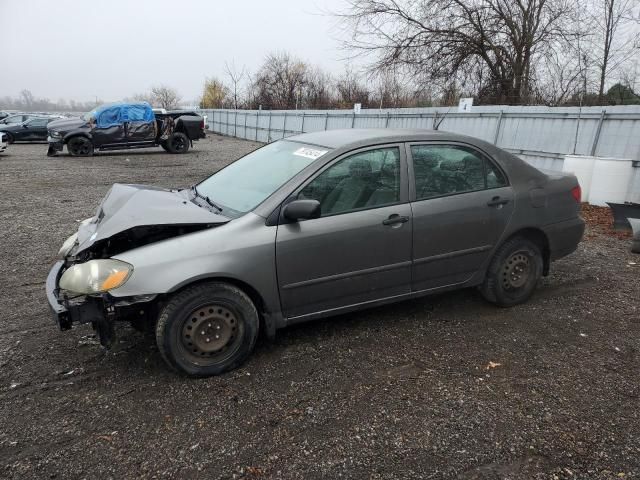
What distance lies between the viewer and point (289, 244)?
321 cm

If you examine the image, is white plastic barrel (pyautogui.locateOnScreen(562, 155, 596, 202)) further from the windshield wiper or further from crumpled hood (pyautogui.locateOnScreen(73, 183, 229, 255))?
crumpled hood (pyautogui.locateOnScreen(73, 183, 229, 255))

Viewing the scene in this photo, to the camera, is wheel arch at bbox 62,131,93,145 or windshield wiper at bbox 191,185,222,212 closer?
windshield wiper at bbox 191,185,222,212

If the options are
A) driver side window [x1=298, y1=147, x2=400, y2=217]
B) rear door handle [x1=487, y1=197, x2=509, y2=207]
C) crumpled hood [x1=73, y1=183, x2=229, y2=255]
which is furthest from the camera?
rear door handle [x1=487, y1=197, x2=509, y2=207]

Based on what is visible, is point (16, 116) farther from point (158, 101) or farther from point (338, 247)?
point (158, 101)

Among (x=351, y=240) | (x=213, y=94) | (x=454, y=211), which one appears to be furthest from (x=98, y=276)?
(x=213, y=94)

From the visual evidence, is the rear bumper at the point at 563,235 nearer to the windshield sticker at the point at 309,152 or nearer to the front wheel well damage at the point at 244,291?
the windshield sticker at the point at 309,152

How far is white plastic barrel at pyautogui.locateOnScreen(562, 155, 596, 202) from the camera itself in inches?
342

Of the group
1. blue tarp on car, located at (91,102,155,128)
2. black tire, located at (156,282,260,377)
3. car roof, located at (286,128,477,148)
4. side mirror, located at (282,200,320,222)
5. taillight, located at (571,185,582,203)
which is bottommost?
black tire, located at (156,282,260,377)

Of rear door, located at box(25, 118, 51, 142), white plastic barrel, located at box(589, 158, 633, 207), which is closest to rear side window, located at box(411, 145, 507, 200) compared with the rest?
white plastic barrel, located at box(589, 158, 633, 207)

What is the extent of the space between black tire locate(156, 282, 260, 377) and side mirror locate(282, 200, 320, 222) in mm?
619

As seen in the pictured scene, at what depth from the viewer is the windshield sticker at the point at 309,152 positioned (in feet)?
11.6

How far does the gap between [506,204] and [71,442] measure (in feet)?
11.6

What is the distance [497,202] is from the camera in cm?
396

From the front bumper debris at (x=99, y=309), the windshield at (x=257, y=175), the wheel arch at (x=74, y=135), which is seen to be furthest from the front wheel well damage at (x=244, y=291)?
the wheel arch at (x=74, y=135)
